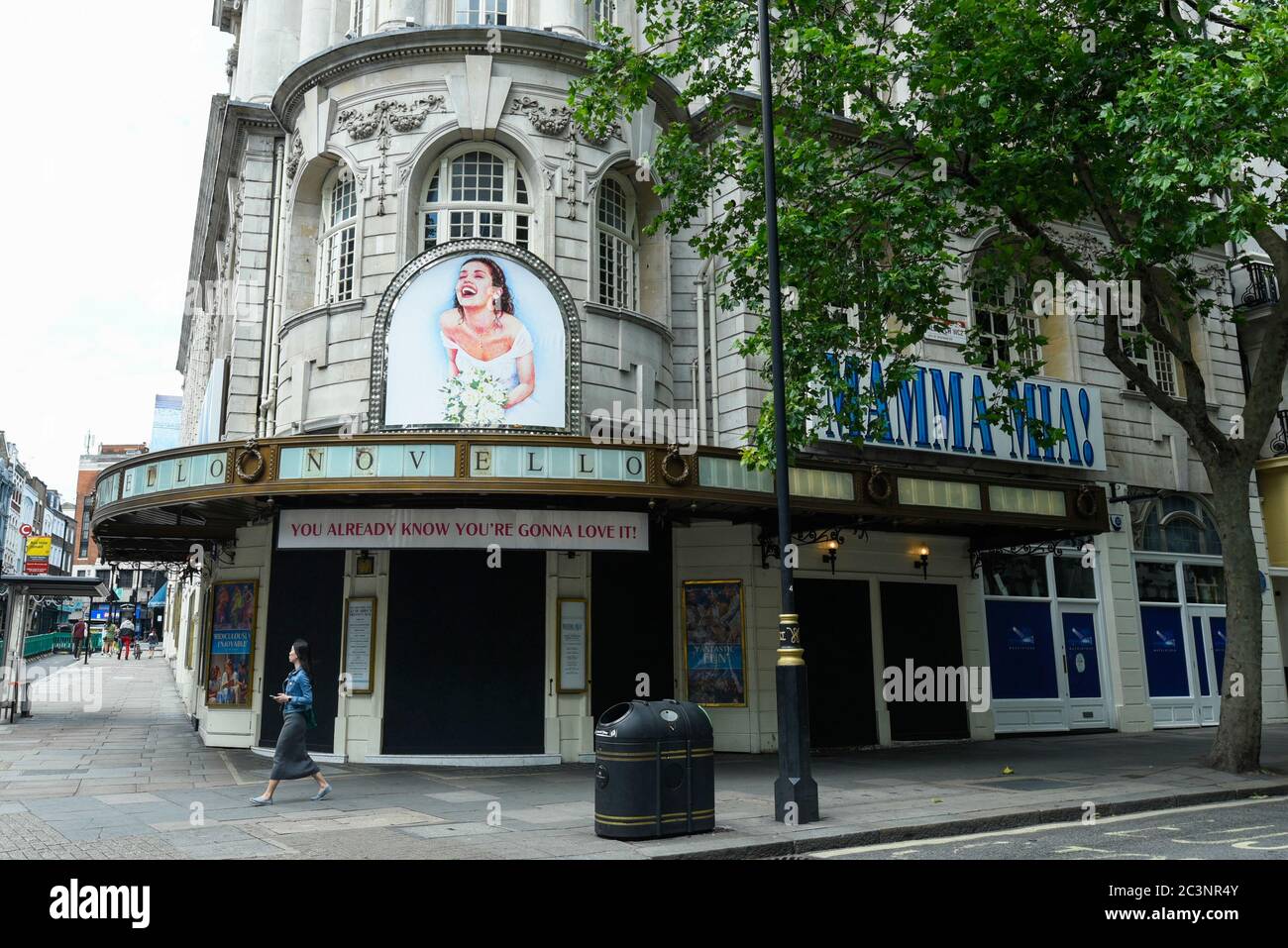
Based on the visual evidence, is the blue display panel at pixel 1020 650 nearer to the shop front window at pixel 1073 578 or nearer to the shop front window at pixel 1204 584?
the shop front window at pixel 1073 578

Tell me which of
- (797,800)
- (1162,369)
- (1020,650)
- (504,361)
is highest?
(1162,369)

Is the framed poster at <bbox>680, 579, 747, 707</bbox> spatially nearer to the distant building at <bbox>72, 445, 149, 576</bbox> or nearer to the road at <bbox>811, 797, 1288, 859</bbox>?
the road at <bbox>811, 797, 1288, 859</bbox>

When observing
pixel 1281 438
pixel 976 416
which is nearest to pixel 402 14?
pixel 976 416

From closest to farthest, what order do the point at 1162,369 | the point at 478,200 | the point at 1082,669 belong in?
the point at 478,200 → the point at 1082,669 → the point at 1162,369

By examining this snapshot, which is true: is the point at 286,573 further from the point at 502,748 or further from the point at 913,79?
the point at 913,79

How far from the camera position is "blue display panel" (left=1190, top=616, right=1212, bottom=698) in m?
23.0

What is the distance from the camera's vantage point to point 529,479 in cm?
1380

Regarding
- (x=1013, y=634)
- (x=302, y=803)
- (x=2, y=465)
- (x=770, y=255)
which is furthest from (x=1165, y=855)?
(x=2, y=465)

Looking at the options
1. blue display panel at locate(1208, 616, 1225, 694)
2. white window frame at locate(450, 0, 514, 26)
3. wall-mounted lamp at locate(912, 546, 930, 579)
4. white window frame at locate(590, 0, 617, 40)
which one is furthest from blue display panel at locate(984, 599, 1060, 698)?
white window frame at locate(450, 0, 514, 26)

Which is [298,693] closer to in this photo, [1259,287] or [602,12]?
[602,12]

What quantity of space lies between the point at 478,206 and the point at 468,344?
9.75ft

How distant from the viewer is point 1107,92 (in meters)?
14.7

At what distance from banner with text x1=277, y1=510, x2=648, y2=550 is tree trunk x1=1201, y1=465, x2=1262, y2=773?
9.30 m

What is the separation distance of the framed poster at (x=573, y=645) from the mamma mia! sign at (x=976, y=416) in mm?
5784
